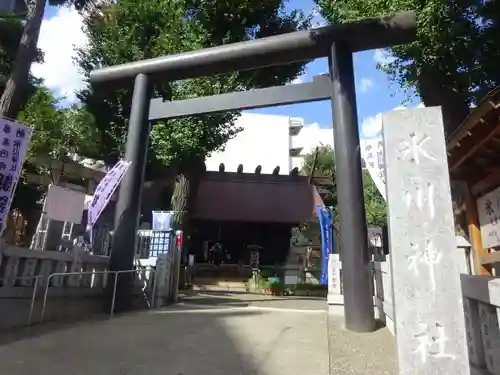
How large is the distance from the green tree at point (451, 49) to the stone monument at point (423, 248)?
21.5ft

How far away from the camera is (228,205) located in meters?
19.7

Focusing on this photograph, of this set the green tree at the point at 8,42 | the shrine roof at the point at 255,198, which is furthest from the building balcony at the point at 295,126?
the green tree at the point at 8,42

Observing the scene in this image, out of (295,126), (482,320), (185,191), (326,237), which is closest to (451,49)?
(326,237)

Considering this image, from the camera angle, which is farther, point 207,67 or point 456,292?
point 207,67

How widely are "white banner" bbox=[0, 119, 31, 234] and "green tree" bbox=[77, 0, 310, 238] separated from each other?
7.14 m

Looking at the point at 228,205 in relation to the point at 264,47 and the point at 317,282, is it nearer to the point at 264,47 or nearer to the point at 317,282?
the point at 317,282

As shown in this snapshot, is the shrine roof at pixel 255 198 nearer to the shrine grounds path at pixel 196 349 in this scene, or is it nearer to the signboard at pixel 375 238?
the signboard at pixel 375 238

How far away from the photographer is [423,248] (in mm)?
2916

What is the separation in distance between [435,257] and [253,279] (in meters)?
14.6

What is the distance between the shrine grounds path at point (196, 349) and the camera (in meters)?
3.82

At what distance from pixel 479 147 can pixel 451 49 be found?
18.5ft

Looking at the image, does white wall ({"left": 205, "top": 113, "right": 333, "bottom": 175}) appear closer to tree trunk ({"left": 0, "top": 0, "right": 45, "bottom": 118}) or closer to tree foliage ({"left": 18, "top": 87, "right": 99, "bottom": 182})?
tree foliage ({"left": 18, "top": 87, "right": 99, "bottom": 182})

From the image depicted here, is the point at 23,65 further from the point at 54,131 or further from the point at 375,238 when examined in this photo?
the point at 375,238

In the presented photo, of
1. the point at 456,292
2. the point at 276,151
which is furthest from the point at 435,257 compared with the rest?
the point at 276,151
